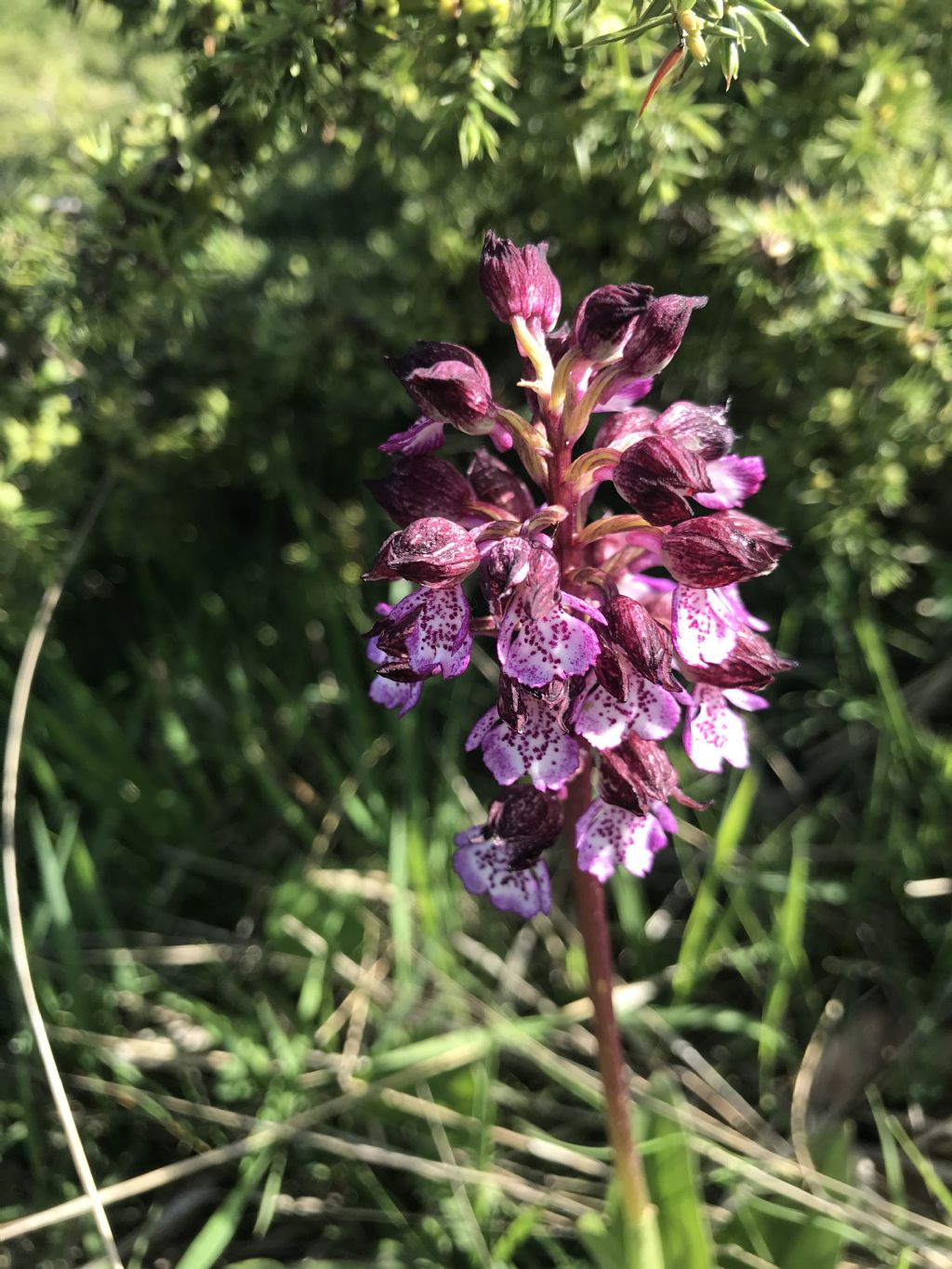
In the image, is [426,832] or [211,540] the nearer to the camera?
[426,832]

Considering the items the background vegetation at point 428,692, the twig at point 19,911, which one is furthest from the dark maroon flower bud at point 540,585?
the twig at point 19,911

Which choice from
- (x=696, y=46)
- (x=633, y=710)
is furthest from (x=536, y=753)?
(x=696, y=46)

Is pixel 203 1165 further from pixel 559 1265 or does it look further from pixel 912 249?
pixel 912 249

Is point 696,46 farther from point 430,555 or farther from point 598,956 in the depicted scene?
point 598,956

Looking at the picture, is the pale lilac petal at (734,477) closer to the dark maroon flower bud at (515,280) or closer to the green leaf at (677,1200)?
the dark maroon flower bud at (515,280)

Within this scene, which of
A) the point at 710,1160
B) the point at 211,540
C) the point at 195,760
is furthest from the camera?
the point at 211,540

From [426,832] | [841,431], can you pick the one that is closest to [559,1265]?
[426,832]

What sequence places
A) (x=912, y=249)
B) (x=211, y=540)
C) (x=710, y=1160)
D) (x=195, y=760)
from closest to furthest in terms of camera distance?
(x=912, y=249)
(x=710, y=1160)
(x=195, y=760)
(x=211, y=540)
